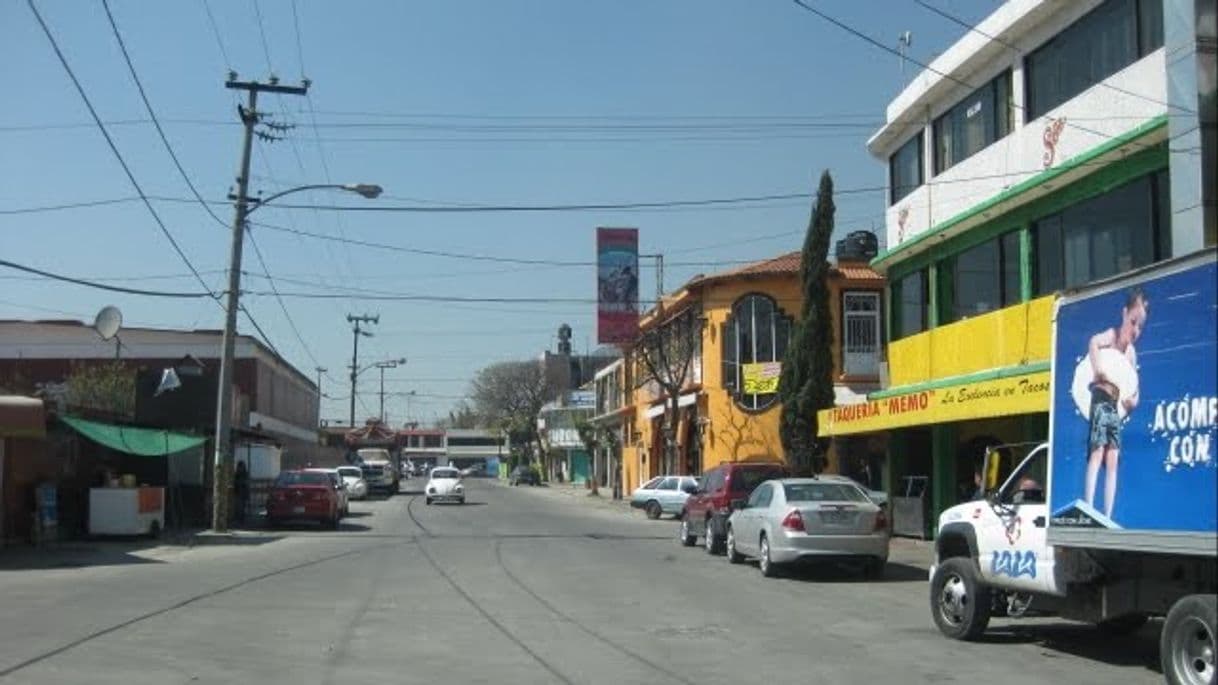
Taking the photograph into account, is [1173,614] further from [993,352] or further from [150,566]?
[150,566]

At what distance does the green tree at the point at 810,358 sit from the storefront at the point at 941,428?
Answer: 3.84m

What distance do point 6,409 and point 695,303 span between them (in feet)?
100

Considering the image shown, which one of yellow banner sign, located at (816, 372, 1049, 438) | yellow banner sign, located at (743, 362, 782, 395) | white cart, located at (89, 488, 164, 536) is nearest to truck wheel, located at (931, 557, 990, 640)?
yellow banner sign, located at (816, 372, 1049, 438)

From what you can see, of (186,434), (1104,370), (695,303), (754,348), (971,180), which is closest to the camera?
(1104,370)

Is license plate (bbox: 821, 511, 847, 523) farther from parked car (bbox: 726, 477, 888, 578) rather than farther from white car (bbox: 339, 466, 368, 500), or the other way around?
white car (bbox: 339, 466, 368, 500)

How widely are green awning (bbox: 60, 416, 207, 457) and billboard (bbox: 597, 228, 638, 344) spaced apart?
687 inches

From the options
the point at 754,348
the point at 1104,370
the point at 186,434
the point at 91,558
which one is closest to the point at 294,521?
the point at 186,434

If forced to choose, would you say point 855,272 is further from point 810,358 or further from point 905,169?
point 905,169

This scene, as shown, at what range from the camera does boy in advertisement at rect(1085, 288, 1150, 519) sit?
945 centimetres

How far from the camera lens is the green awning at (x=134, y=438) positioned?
2597cm

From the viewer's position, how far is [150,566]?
69.6ft

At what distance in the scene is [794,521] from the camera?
19.0 meters

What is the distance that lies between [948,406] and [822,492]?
4436mm

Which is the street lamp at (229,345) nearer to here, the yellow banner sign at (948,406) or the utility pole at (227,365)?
the utility pole at (227,365)
